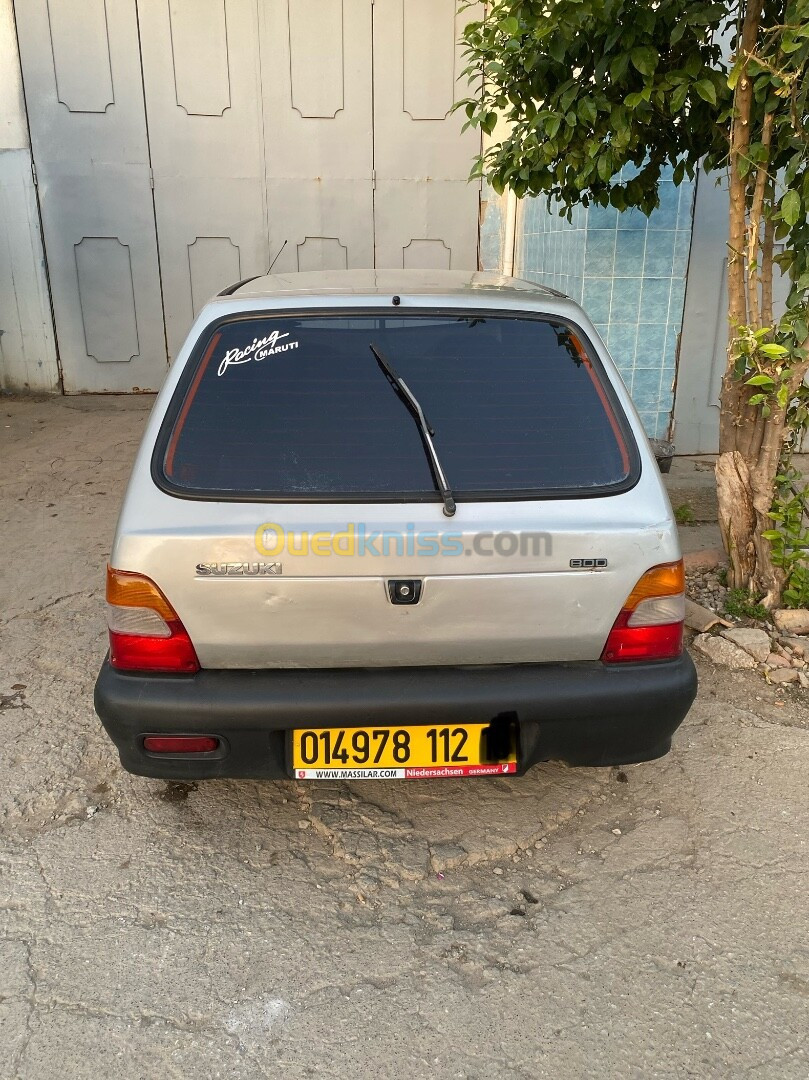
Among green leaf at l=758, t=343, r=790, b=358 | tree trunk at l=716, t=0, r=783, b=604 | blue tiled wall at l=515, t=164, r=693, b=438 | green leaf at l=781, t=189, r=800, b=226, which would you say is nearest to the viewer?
green leaf at l=781, t=189, r=800, b=226

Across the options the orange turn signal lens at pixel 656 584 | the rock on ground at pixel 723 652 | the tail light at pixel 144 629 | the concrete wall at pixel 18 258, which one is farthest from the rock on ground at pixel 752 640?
the concrete wall at pixel 18 258

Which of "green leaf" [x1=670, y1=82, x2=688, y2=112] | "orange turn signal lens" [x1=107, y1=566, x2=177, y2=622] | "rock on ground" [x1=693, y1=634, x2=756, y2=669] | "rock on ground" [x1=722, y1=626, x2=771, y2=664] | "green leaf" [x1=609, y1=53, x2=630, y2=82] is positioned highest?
"green leaf" [x1=609, y1=53, x2=630, y2=82]

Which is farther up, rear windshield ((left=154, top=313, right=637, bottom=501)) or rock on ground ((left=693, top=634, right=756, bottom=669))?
rear windshield ((left=154, top=313, right=637, bottom=501))

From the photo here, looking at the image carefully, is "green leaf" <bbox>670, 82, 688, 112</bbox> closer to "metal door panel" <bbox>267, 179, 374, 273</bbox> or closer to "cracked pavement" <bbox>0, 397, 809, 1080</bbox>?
"cracked pavement" <bbox>0, 397, 809, 1080</bbox>

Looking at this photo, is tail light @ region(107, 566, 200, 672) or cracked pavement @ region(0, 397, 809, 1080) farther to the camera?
tail light @ region(107, 566, 200, 672)

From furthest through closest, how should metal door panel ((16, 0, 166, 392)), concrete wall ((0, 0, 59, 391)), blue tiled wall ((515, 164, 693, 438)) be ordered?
1. concrete wall ((0, 0, 59, 391))
2. metal door panel ((16, 0, 166, 392))
3. blue tiled wall ((515, 164, 693, 438))

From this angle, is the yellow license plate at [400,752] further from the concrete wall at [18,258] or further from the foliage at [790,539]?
the concrete wall at [18,258]

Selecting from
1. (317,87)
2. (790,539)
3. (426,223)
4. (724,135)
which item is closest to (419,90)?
(317,87)

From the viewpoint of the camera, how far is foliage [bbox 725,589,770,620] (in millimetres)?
3787

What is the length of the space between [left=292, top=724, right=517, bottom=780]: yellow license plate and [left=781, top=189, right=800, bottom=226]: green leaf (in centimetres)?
213

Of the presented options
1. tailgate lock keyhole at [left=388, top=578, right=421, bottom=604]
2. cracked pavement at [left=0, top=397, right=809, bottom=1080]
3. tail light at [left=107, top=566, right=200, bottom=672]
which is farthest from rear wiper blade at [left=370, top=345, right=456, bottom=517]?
cracked pavement at [left=0, top=397, right=809, bottom=1080]

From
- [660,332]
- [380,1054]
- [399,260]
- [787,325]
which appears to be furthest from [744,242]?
[399,260]

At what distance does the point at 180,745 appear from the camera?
216 centimetres

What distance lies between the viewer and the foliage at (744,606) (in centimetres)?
379
